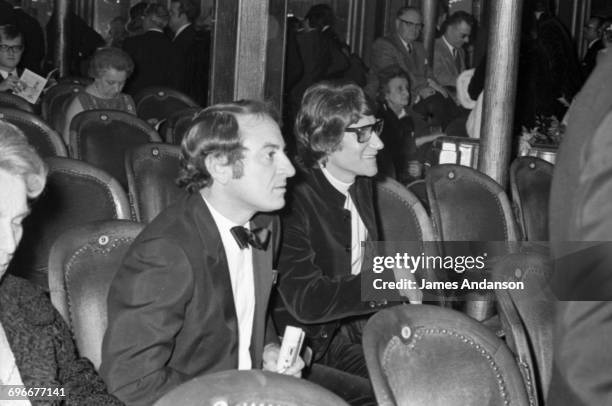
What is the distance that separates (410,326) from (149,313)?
1.95 feet

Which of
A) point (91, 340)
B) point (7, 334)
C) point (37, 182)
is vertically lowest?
point (91, 340)

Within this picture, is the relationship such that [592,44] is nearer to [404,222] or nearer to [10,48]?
[10,48]

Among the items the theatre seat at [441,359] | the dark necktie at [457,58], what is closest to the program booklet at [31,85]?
the dark necktie at [457,58]

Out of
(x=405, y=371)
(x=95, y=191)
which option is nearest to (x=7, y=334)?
(x=405, y=371)

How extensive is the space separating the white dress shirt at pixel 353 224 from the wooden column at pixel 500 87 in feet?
6.25

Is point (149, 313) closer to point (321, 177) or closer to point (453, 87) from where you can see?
point (321, 177)

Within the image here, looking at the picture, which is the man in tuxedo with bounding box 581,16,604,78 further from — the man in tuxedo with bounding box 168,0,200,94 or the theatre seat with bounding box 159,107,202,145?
the theatre seat with bounding box 159,107,202,145

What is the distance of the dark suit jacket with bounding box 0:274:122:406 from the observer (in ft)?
6.27

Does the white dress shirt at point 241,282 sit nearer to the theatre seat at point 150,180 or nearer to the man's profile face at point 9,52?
the theatre seat at point 150,180

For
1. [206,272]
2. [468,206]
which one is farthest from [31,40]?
[206,272]

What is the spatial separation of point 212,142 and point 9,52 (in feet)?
15.5

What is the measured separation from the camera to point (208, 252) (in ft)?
7.70

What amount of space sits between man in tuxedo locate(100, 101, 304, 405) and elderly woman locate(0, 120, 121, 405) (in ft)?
0.56

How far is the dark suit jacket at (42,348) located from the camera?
1.91 m
